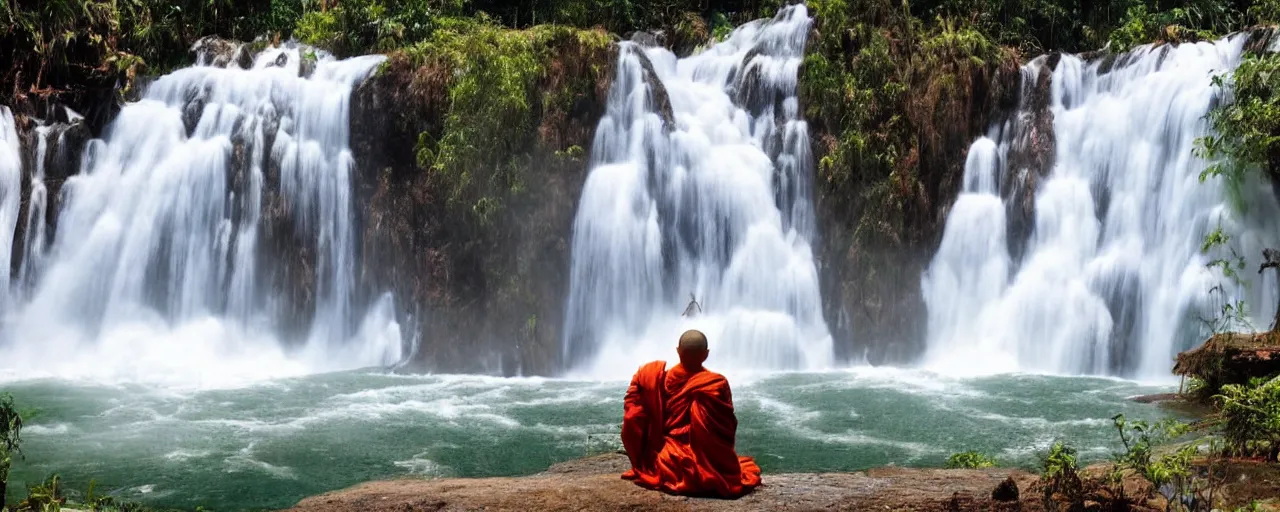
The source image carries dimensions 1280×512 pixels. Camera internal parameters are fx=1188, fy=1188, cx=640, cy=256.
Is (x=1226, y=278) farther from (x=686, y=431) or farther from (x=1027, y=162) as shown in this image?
(x=686, y=431)

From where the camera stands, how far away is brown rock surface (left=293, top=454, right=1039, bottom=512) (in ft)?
20.5

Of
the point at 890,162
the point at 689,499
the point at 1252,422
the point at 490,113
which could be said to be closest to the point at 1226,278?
the point at 890,162

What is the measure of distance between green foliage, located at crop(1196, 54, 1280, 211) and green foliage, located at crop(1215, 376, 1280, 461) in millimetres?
7576

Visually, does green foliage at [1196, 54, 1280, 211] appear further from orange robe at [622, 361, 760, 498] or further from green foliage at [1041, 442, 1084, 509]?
orange robe at [622, 361, 760, 498]

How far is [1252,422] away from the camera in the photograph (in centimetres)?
724

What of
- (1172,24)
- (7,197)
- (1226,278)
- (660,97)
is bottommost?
(1226,278)

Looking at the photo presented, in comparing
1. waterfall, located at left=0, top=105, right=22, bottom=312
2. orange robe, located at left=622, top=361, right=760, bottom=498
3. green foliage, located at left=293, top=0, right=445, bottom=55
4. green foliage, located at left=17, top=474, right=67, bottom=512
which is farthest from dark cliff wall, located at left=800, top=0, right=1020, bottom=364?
waterfall, located at left=0, top=105, right=22, bottom=312

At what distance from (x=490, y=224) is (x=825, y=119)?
16.5 ft

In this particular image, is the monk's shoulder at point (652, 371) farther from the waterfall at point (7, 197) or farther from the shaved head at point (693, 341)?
the waterfall at point (7, 197)

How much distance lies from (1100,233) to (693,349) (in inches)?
442

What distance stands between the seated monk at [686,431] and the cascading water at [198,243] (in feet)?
34.5

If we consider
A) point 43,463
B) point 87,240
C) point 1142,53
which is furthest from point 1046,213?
point 87,240

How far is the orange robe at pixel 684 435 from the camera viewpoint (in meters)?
6.50

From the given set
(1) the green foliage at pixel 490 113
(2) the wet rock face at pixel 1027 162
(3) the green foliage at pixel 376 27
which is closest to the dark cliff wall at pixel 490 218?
(1) the green foliage at pixel 490 113
